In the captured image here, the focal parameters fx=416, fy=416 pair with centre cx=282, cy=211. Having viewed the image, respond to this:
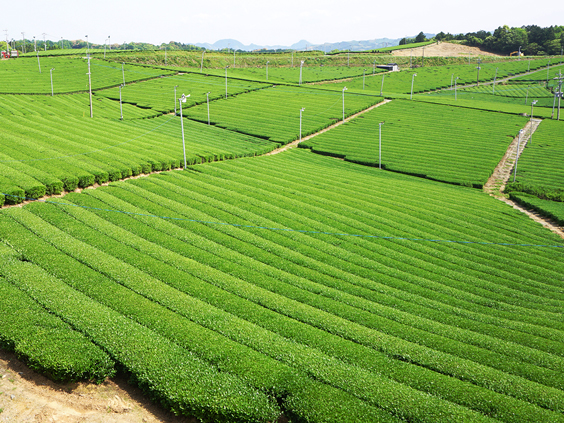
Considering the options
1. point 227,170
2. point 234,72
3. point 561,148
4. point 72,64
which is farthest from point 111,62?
point 561,148

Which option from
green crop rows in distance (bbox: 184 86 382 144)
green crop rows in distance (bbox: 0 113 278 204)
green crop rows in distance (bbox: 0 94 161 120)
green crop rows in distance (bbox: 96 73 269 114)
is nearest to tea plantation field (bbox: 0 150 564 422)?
green crop rows in distance (bbox: 0 113 278 204)

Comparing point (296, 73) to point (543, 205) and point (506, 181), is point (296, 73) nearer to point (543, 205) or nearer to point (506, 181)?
point (506, 181)

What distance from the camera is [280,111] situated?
96125 mm

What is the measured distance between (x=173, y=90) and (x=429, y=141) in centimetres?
6943

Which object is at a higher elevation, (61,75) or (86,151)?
(61,75)

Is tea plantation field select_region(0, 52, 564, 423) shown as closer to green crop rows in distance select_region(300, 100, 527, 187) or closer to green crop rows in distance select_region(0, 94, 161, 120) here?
green crop rows in distance select_region(300, 100, 527, 187)

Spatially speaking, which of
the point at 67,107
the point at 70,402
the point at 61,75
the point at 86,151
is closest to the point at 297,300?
the point at 70,402

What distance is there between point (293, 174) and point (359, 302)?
98.7 feet

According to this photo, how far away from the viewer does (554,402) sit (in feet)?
50.8

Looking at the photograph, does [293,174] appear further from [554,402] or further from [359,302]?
[554,402]

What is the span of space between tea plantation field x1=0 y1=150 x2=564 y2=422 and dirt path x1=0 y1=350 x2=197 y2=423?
0.72m

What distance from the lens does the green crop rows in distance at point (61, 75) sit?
344 feet

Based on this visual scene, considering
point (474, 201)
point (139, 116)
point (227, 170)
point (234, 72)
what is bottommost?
point (474, 201)

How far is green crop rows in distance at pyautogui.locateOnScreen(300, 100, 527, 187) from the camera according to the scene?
207ft
